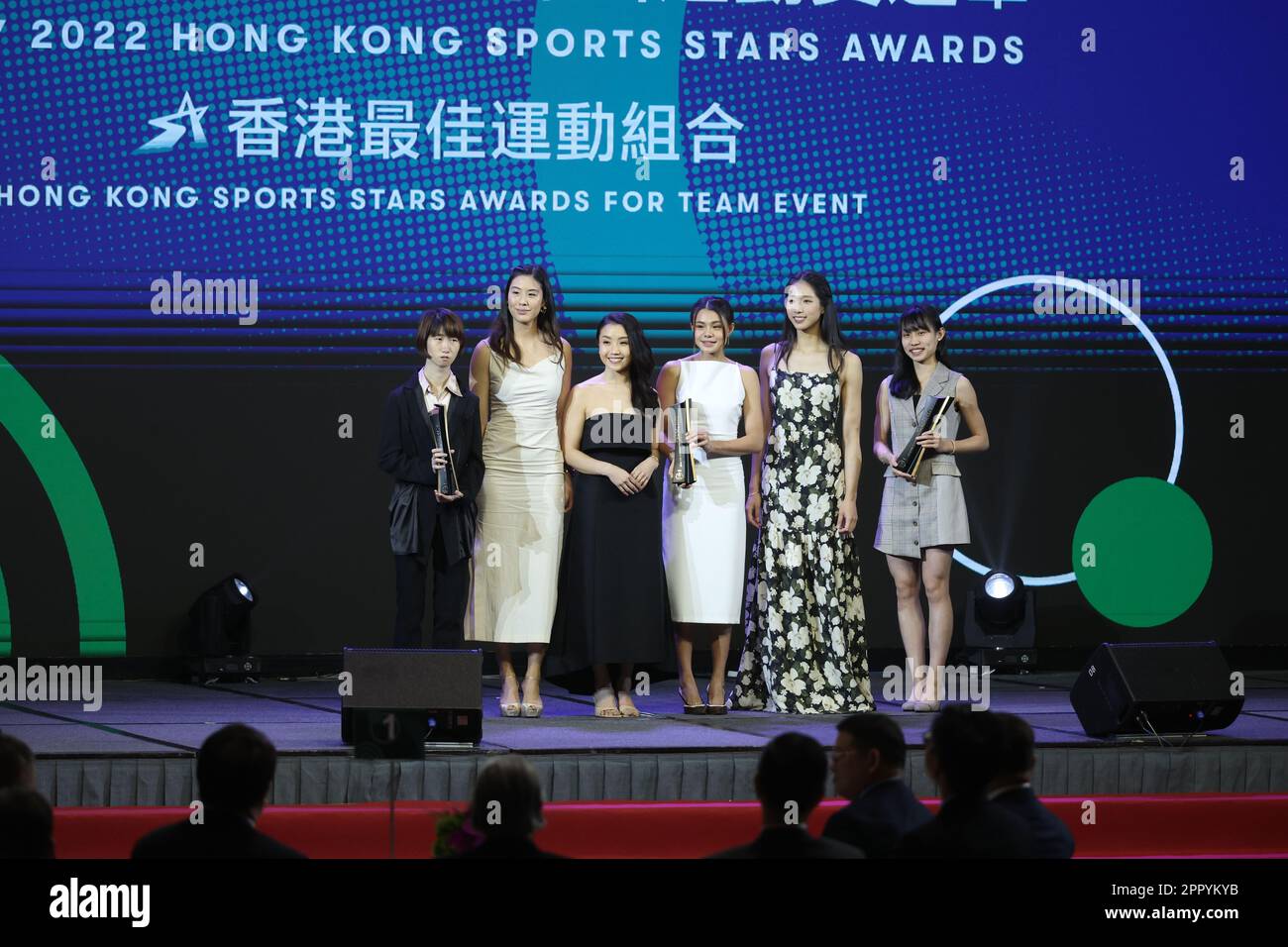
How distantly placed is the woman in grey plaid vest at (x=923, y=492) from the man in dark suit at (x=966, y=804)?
2.89 meters

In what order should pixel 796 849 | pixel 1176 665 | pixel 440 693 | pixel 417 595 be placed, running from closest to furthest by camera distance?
pixel 796 849 < pixel 440 693 < pixel 1176 665 < pixel 417 595

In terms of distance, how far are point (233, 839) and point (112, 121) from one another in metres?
5.23

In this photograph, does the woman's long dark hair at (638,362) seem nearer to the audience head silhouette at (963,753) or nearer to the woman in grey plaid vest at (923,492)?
the woman in grey plaid vest at (923,492)

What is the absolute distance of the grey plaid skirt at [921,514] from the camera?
6273mm

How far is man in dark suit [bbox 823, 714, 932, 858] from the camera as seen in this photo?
336 cm

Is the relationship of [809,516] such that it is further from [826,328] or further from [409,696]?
[409,696]

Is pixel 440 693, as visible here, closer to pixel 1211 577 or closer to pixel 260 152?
pixel 260 152

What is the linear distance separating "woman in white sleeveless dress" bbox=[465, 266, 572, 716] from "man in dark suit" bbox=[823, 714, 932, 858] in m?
2.63

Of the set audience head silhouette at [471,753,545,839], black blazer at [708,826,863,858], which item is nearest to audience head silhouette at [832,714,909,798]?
black blazer at [708,826,863,858]

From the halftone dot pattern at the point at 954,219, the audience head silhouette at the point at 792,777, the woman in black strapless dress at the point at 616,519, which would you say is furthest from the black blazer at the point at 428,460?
the audience head silhouette at the point at 792,777

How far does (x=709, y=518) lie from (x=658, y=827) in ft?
4.44

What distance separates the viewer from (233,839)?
2941 millimetres

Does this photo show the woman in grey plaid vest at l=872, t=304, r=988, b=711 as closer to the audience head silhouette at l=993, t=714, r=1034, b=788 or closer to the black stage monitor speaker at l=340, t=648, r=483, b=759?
the black stage monitor speaker at l=340, t=648, r=483, b=759

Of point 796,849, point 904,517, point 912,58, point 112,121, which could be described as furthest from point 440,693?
point 912,58
